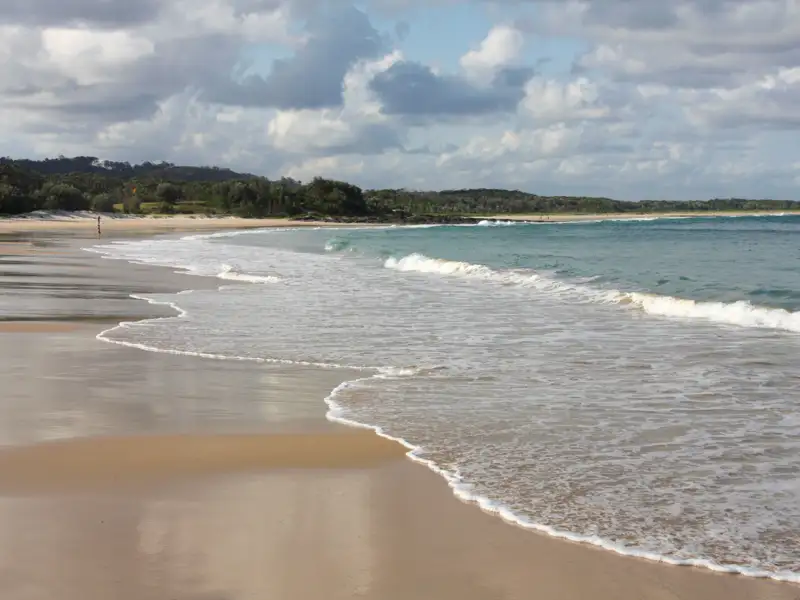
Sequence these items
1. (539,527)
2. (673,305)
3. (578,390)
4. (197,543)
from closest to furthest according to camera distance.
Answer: (197,543), (539,527), (578,390), (673,305)

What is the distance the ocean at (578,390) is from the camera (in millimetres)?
5523

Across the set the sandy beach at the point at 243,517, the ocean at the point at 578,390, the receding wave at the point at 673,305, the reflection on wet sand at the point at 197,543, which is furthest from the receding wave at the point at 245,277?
the reflection on wet sand at the point at 197,543

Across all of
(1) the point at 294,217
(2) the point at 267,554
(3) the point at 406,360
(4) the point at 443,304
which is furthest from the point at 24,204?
(2) the point at 267,554

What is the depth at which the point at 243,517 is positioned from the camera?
5.31 m

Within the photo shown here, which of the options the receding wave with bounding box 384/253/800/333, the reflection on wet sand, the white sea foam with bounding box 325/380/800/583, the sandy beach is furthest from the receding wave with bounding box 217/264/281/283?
the reflection on wet sand

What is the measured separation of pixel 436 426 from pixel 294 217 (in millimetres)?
139153

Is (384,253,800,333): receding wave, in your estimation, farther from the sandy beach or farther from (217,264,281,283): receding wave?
the sandy beach

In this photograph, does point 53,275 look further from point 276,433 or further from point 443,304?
point 276,433

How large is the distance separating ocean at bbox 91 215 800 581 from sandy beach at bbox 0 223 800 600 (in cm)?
35

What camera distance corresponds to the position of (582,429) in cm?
766

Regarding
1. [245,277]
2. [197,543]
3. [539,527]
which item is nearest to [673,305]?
[245,277]

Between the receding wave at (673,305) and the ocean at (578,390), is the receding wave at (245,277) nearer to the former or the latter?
the ocean at (578,390)

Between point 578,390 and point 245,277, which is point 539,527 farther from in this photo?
point 245,277

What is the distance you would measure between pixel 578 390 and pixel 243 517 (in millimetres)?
4863
